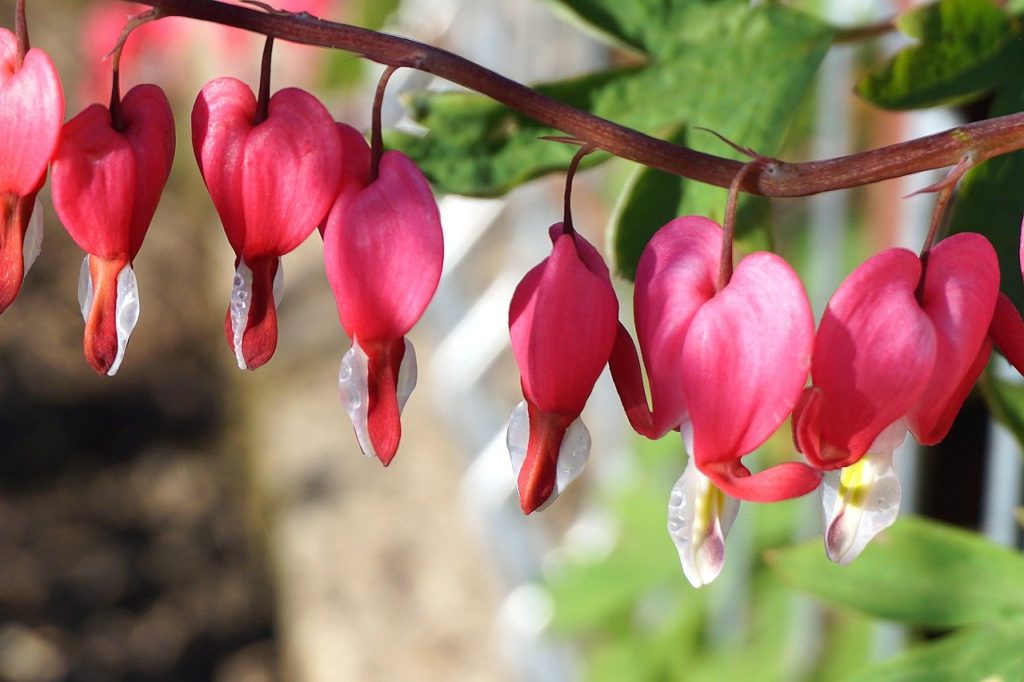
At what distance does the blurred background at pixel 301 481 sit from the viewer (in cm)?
224

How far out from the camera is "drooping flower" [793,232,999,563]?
43cm

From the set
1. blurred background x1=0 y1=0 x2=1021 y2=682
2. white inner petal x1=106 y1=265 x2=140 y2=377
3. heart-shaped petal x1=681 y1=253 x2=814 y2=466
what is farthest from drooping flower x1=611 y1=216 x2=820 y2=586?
blurred background x1=0 y1=0 x2=1021 y2=682

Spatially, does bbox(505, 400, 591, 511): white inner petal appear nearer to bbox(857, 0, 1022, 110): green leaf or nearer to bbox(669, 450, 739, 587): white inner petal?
bbox(669, 450, 739, 587): white inner petal

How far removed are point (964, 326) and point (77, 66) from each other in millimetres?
4028

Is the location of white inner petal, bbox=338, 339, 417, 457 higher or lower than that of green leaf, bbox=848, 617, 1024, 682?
higher

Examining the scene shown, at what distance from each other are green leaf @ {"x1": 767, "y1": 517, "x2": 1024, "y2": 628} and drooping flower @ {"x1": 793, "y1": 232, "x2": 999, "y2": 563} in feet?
0.92

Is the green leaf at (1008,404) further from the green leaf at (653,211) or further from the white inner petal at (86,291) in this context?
the white inner petal at (86,291)

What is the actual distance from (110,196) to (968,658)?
0.54 m

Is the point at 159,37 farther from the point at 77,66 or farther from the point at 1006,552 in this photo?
the point at 77,66

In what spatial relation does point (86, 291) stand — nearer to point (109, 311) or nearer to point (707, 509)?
point (109, 311)

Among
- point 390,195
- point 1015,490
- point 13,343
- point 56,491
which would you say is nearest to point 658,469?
point 1015,490

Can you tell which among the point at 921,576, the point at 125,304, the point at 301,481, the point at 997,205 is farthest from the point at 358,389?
the point at 301,481

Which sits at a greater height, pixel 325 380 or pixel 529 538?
pixel 325 380

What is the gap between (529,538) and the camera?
2785 millimetres
